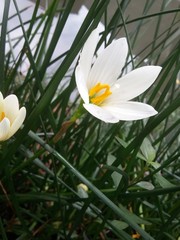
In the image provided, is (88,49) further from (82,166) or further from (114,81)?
(82,166)

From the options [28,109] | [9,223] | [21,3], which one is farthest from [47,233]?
[21,3]

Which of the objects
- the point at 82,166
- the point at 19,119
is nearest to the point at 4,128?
the point at 19,119

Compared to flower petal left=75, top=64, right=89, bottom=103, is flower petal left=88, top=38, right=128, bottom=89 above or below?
above

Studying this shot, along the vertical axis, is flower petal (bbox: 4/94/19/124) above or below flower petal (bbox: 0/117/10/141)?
above

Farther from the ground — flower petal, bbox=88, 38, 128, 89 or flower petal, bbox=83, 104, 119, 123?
flower petal, bbox=88, 38, 128, 89
